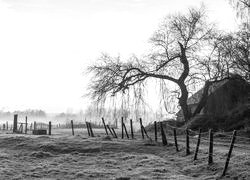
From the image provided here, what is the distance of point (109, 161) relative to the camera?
702 inches

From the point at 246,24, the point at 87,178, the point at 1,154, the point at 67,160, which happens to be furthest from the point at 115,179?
the point at 246,24

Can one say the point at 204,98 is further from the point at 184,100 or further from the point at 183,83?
the point at 183,83

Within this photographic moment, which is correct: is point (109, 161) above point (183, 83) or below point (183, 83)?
below

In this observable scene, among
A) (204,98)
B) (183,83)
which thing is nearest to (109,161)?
(204,98)

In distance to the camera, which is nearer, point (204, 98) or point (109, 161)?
point (109, 161)

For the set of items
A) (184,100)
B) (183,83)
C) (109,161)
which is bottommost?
(109,161)

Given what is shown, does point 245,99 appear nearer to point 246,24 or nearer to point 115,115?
point 246,24

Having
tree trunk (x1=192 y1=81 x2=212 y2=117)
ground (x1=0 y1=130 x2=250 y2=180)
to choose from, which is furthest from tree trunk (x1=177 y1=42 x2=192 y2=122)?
ground (x1=0 y1=130 x2=250 y2=180)

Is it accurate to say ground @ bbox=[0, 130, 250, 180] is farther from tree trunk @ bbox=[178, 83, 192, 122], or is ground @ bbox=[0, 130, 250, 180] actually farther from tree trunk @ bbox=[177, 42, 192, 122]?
tree trunk @ bbox=[177, 42, 192, 122]

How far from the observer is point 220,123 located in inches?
1142

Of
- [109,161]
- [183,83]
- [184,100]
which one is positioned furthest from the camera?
[183,83]

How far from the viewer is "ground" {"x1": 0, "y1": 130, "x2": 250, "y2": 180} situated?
14.0 m

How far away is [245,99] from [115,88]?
35.6ft

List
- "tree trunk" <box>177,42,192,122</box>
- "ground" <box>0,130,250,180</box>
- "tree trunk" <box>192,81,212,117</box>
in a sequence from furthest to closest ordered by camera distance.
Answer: "tree trunk" <box>177,42,192,122</box>, "tree trunk" <box>192,81,212,117</box>, "ground" <box>0,130,250,180</box>
